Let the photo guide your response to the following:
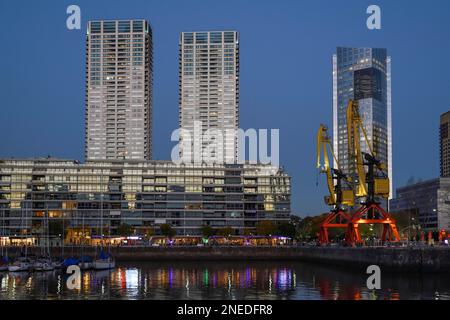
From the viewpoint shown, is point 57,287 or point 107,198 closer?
point 57,287

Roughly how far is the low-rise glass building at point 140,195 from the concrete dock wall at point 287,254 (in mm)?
42808

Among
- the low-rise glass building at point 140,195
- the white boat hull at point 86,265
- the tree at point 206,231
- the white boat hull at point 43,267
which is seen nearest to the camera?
the white boat hull at point 43,267

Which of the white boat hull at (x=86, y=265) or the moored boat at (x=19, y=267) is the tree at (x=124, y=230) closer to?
the white boat hull at (x=86, y=265)

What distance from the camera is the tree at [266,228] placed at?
16150 centimetres

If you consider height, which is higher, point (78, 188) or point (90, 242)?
point (78, 188)

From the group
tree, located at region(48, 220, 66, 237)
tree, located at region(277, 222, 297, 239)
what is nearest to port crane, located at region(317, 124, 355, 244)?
tree, located at region(277, 222, 297, 239)

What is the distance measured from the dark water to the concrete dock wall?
202 cm

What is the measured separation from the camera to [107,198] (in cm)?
17000

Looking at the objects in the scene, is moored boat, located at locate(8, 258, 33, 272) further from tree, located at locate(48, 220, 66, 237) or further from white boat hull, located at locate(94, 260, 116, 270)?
tree, located at locate(48, 220, 66, 237)

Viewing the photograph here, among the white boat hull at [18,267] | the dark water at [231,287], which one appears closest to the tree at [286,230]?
the dark water at [231,287]

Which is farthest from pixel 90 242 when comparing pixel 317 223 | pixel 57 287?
pixel 57 287
